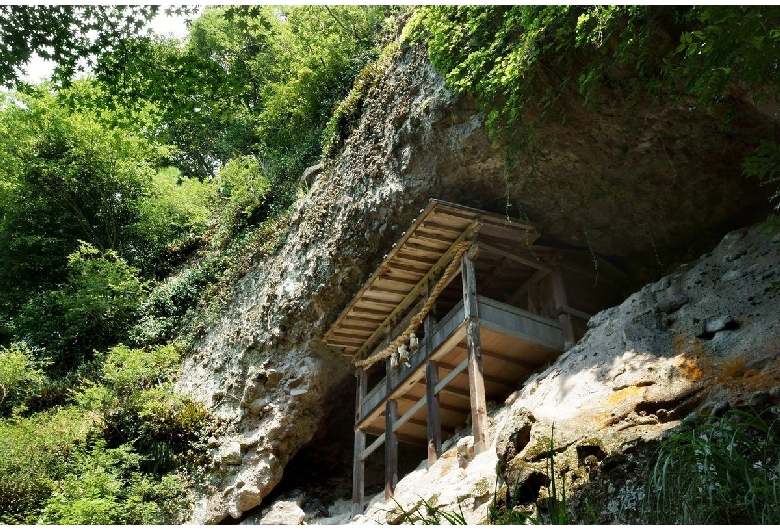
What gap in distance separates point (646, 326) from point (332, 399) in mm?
9562

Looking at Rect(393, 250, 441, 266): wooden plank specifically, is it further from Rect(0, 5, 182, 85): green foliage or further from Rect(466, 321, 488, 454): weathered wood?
Rect(0, 5, 182, 85): green foliage

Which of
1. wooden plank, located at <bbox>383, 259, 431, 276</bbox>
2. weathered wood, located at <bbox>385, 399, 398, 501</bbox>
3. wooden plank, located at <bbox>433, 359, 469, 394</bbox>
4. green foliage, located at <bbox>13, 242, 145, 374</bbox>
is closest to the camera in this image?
wooden plank, located at <bbox>433, 359, 469, 394</bbox>

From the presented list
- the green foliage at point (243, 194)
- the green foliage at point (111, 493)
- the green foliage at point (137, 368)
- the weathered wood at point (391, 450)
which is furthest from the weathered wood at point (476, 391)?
the green foliage at point (243, 194)

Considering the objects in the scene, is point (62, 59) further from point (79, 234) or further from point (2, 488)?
point (79, 234)

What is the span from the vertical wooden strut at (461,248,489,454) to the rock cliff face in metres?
0.99

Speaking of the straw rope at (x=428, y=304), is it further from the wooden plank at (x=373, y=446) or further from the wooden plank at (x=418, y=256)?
the wooden plank at (x=373, y=446)

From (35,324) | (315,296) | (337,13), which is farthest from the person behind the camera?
(337,13)

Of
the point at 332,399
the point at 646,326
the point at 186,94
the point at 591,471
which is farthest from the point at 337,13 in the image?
the point at 591,471

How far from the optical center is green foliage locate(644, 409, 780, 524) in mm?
2961

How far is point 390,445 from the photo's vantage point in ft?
39.5

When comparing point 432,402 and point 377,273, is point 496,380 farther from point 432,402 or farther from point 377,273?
point 377,273

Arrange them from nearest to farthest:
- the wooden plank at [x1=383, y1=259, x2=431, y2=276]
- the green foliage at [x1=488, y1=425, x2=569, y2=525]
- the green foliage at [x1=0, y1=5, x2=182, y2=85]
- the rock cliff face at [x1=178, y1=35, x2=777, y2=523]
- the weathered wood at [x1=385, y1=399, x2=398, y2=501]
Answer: the green foliage at [x1=488, y1=425, x2=569, y2=525] → the green foliage at [x1=0, y1=5, x2=182, y2=85] → the rock cliff face at [x1=178, y1=35, x2=777, y2=523] → the weathered wood at [x1=385, y1=399, x2=398, y2=501] → the wooden plank at [x1=383, y1=259, x2=431, y2=276]

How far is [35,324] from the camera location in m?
19.2

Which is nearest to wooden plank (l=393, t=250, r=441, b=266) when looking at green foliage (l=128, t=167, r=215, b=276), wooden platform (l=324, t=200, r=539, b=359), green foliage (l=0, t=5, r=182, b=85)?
wooden platform (l=324, t=200, r=539, b=359)
